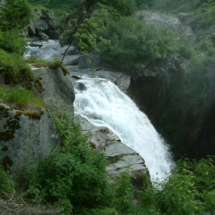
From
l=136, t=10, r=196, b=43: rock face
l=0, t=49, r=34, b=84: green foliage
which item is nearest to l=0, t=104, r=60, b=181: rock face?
l=0, t=49, r=34, b=84: green foliage

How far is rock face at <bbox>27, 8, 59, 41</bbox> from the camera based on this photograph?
130 feet

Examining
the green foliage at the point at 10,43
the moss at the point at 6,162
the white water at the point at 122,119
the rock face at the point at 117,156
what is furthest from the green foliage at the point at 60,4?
the moss at the point at 6,162

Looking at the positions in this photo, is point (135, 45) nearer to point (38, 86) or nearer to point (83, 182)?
point (38, 86)

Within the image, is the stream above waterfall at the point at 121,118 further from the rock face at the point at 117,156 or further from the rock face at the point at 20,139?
the rock face at the point at 20,139

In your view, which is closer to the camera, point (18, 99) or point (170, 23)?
point (18, 99)

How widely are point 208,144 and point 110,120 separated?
361 inches

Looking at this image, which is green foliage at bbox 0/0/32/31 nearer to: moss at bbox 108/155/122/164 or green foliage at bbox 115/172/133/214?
moss at bbox 108/155/122/164

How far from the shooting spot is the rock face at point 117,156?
10.7 meters

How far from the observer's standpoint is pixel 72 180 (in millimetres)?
7406

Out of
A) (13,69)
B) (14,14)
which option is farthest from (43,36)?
(13,69)

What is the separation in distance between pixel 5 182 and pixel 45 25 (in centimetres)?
3645

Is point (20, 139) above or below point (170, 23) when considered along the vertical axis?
above

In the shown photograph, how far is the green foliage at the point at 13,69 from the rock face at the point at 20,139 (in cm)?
190

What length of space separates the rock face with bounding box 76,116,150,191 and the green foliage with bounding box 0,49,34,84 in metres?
2.70
